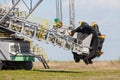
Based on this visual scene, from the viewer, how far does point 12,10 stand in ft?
156

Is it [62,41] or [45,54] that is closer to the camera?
[62,41]

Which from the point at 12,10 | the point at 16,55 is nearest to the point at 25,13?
the point at 12,10

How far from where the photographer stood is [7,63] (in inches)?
1903

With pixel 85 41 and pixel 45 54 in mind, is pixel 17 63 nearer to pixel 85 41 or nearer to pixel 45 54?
pixel 45 54

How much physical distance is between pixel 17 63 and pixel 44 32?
5827 mm

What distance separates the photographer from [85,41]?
44.8 m

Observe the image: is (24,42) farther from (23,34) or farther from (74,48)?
(74,48)

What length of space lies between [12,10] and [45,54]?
19.5 feet

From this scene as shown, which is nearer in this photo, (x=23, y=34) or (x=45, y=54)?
(x=23, y=34)

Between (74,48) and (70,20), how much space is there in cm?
267

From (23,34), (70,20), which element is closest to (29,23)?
(23,34)

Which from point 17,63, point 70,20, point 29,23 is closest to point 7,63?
point 17,63

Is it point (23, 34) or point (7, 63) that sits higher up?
point (23, 34)

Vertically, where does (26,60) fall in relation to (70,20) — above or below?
below
